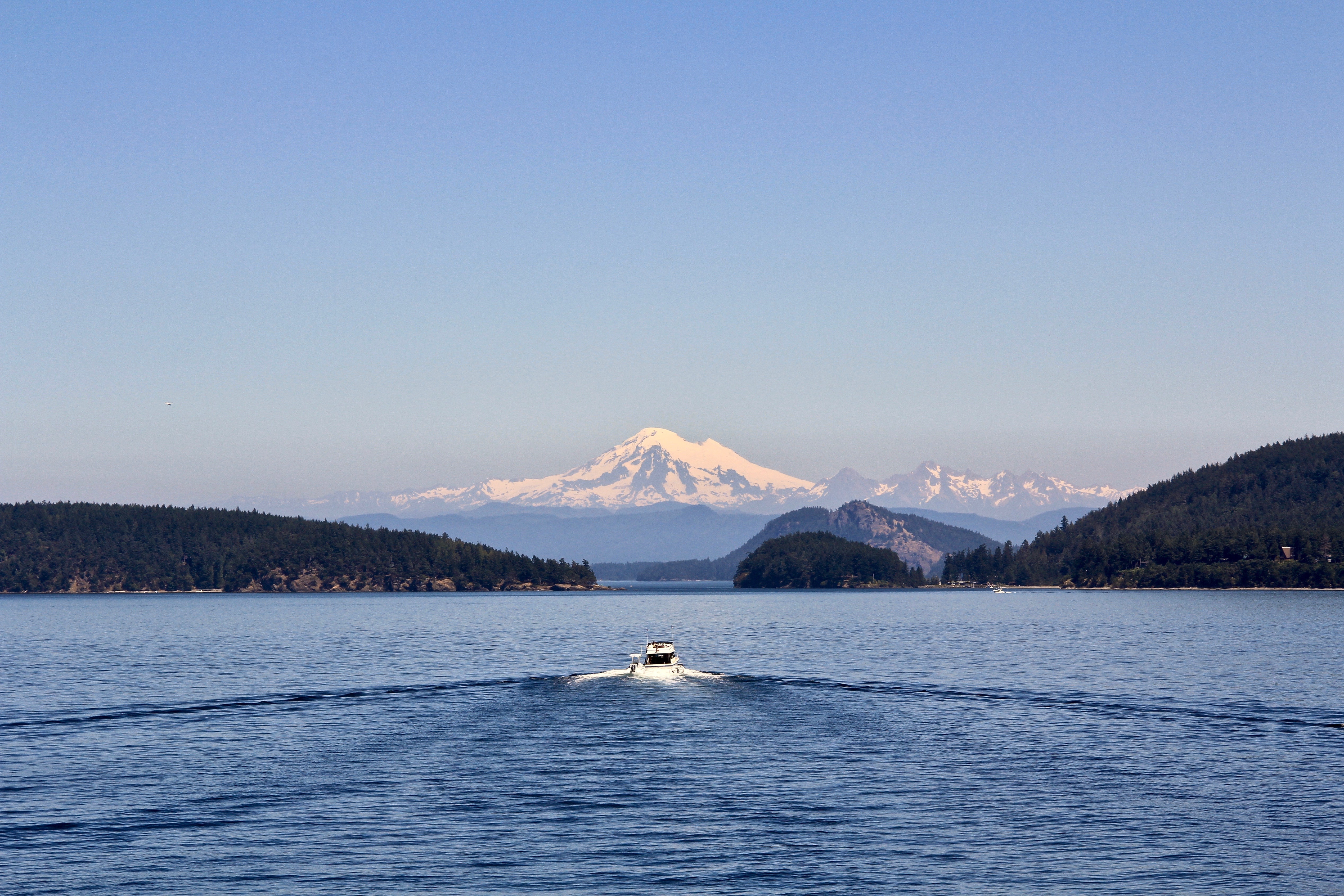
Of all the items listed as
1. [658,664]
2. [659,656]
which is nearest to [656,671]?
[658,664]

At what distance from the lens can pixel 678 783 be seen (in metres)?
60.6

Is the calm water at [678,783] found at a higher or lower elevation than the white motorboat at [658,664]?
lower

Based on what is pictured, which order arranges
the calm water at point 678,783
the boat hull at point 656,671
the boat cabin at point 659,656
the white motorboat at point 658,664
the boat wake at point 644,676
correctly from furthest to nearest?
the boat cabin at point 659,656 → the white motorboat at point 658,664 → the boat hull at point 656,671 → the boat wake at point 644,676 → the calm water at point 678,783

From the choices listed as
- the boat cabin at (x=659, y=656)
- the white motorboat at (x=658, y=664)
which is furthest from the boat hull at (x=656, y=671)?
the boat cabin at (x=659, y=656)

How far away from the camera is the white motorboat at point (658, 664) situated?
115 meters

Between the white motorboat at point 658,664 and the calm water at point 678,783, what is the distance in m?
4.05

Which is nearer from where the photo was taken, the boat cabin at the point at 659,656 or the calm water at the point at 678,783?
the calm water at the point at 678,783

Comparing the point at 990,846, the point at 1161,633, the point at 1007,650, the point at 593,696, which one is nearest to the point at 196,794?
the point at 990,846

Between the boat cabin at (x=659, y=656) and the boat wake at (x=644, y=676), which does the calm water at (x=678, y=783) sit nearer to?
the boat wake at (x=644, y=676)

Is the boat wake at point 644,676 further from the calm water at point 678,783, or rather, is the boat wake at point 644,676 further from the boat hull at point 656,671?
the calm water at point 678,783

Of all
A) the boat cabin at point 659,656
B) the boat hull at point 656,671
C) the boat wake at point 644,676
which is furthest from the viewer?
the boat cabin at point 659,656

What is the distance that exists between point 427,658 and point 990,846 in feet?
348

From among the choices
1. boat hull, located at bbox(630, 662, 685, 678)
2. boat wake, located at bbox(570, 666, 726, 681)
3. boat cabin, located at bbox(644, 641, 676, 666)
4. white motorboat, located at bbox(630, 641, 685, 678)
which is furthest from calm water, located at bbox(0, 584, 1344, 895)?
boat cabin, located at bbox(644, 641, 676, 666)

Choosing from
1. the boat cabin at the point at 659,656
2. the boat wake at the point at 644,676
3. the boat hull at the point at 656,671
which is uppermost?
the boat cabin at the point at 659,656
